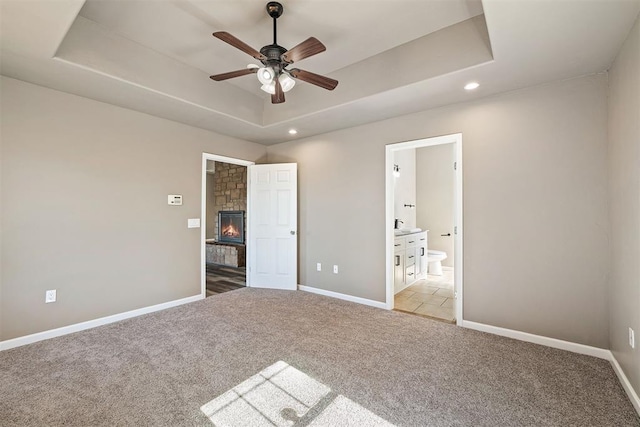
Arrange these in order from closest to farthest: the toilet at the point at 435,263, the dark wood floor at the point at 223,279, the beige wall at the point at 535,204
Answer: the beige wall at the point at 535,204, the dark wood floor at the point at 223,279, the toilet at the point at 435,263

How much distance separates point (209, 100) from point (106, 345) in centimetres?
275

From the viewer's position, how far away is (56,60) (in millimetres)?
2201

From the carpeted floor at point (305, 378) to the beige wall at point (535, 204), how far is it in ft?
1.23

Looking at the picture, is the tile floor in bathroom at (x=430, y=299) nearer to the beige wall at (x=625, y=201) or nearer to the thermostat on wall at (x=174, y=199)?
the beige wall at (x=625, y=201)

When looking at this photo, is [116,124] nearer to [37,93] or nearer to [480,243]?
[37,93]

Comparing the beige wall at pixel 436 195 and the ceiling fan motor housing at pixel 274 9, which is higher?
the ceiling fan motor housing at pixel 274 9

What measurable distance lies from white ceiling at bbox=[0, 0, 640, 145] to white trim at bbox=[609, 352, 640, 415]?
7.79ft

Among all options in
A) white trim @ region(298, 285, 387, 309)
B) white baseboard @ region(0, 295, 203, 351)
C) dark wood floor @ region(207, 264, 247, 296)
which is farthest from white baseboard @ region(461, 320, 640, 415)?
white baseboard @ region(0, 295, 203, 351)

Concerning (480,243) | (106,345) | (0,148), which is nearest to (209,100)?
(0,148)

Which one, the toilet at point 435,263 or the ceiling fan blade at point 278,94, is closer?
the ceiling fan blade at point 278,94

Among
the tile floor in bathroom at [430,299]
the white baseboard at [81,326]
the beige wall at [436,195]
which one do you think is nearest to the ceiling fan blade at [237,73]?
the white baseboard at [81,326]

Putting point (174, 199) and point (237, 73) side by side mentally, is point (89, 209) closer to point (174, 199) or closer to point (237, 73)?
point (174, 199)

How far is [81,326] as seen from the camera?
2873 millimetres

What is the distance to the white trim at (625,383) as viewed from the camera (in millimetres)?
1692
